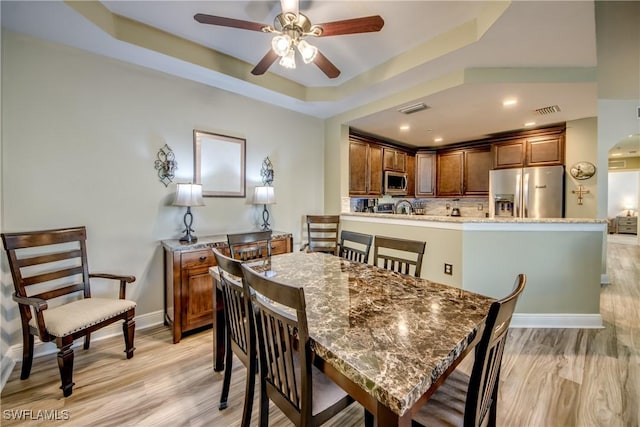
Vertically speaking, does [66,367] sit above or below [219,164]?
below

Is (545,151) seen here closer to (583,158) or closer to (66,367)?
(583,158)

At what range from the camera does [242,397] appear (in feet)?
6.05

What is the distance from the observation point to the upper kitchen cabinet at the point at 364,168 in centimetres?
436

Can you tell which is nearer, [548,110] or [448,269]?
[448,269]

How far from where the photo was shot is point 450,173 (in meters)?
5.49

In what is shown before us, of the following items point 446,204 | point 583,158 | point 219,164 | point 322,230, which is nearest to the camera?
point 219,164

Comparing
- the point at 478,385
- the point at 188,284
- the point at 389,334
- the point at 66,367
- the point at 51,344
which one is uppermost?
the point at 389,334

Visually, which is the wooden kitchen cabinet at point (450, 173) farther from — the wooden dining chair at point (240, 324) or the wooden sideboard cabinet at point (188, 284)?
the wooden dining chair at point (240, 324)

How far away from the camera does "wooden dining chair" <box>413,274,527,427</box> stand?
87cm

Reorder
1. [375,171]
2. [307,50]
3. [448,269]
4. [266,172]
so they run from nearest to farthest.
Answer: [307,50], [448,269], [266,172], [375,171]

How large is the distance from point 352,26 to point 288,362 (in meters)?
2.00

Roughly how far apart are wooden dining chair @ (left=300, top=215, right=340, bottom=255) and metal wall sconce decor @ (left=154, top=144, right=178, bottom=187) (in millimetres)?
1815

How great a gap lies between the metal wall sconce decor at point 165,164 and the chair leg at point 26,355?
1.56 m

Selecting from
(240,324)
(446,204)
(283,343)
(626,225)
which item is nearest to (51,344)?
(240,324)
